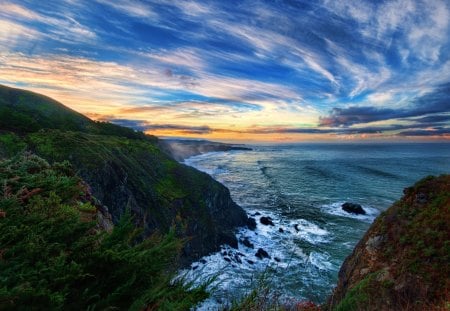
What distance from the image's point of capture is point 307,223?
1773 inches

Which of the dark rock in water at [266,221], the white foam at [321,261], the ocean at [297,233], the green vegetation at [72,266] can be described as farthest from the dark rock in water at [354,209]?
the green vegetation at [72,266]

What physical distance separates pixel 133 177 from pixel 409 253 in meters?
26.7

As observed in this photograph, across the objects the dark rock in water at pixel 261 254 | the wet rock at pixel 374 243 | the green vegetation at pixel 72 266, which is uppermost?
the green vegetation at pixel 72 266

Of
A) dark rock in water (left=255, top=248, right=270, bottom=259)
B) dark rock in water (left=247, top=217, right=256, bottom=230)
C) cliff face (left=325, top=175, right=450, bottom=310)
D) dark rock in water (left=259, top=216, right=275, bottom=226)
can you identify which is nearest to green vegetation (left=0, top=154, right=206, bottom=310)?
cliff face (left=325, top=175, right=450, bottom=310)

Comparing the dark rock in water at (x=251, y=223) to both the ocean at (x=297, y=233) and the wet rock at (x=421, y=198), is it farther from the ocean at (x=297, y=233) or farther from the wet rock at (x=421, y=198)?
the wet rock at (x=421, y=198)

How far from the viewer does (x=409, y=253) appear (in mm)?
14031

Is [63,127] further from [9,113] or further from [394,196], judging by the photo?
[394,196]

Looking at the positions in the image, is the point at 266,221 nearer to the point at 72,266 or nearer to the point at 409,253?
the point at 409,253

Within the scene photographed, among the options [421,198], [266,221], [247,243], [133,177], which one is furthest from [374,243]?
[266,221]

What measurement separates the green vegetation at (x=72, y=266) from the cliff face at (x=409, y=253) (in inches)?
321

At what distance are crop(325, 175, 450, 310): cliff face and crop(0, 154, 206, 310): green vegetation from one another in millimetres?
8158

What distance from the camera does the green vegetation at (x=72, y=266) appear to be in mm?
3889

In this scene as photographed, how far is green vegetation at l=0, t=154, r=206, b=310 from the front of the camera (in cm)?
389

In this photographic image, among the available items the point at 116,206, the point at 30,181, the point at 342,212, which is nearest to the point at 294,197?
the point at 342,212
